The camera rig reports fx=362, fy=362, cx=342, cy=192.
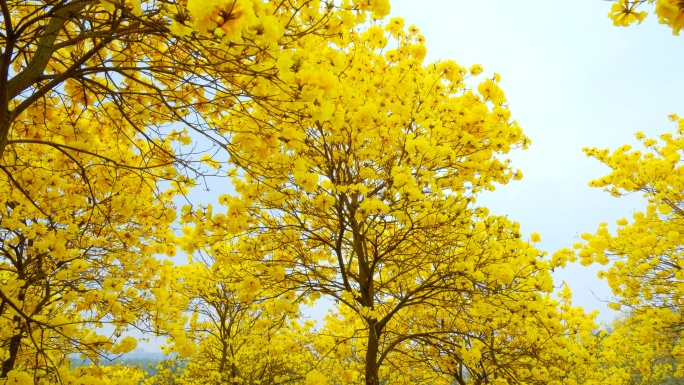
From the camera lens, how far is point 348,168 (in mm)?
4996

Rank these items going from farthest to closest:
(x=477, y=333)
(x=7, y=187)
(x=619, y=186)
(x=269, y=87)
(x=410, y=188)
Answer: (x=619, y=186) → (x=477, y=333) → (x=7, y=187) → (x=410, y=188) → (x=269, y=87)

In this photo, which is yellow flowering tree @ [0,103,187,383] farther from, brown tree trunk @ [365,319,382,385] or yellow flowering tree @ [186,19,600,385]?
brown tree trunk @ [365,319,382,385]

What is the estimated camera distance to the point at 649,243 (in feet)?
26.9

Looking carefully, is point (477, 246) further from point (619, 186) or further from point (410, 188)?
point (619, 186)

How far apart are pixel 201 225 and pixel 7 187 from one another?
2.34m

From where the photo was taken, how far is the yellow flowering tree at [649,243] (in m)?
7.91

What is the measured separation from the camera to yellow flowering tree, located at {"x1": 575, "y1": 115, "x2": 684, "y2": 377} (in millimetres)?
7914

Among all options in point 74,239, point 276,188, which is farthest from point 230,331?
point 276,188

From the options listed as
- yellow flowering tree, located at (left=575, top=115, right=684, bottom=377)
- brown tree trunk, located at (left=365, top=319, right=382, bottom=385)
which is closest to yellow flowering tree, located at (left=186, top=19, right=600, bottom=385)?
brown tree trunk, located at (left=365, top=319, right=382, bottom=385)

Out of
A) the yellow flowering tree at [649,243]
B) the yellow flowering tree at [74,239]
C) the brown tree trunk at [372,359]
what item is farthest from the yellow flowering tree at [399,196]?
the yellow flowering tree at [649,243]

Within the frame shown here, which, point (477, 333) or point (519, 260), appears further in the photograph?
point (477, 333)

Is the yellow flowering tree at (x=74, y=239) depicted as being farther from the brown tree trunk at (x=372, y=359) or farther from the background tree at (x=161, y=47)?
the brown tree trunk at (x=372, y=359)

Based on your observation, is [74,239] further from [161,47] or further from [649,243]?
[649,243]

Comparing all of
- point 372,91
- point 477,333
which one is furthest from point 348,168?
point 477,333
